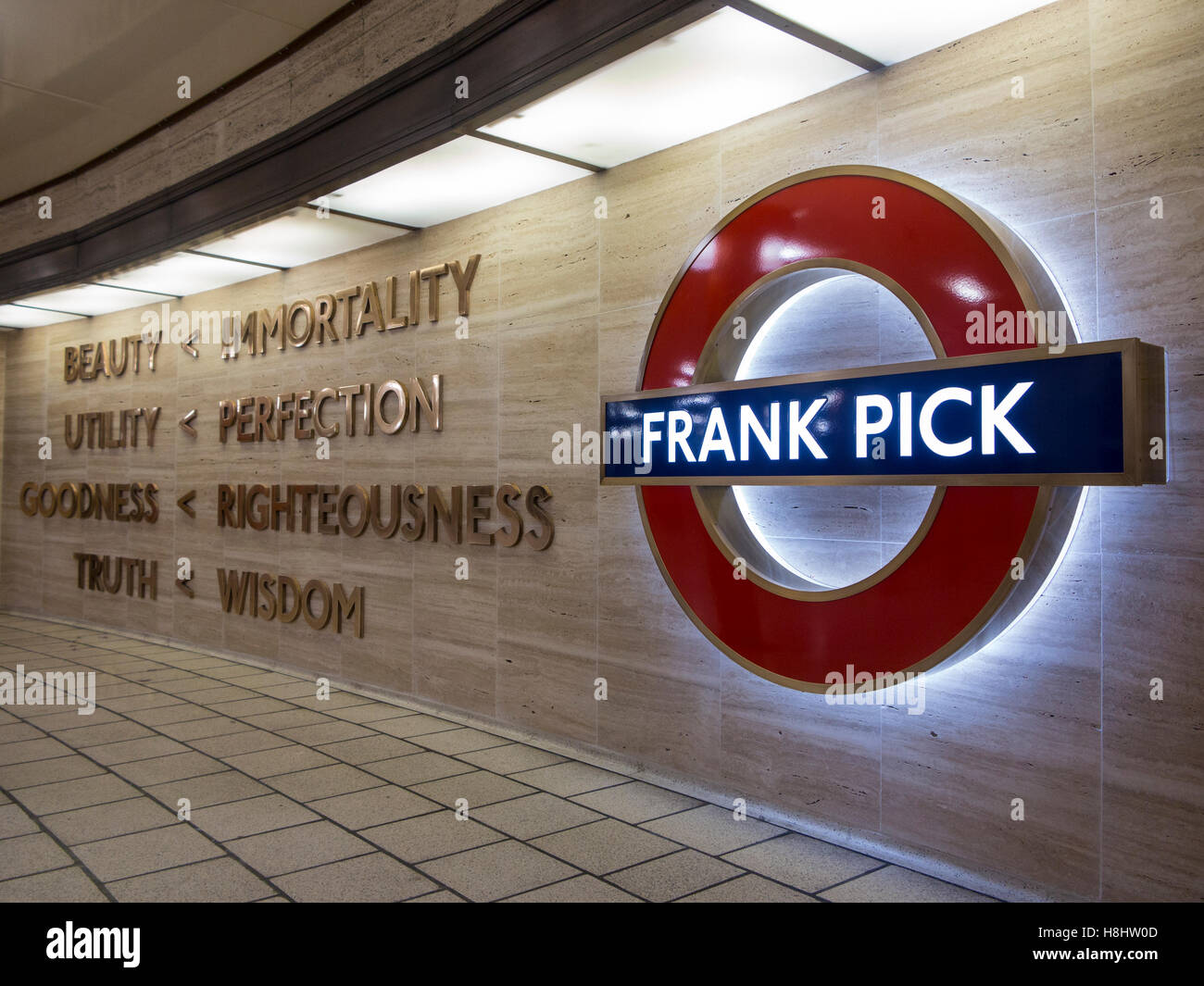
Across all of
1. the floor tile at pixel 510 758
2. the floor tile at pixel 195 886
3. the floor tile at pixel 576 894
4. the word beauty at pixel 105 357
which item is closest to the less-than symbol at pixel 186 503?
the word beauty at pixel 105 357

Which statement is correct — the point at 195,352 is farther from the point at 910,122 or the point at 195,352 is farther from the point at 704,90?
the point at 910,122

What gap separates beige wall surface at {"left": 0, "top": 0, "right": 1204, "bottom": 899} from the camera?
8.63 ft

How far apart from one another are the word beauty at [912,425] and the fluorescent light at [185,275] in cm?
374

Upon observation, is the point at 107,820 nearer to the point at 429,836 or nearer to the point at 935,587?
the point at 429,836

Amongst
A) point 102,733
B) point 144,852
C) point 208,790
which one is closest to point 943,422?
point 144,852

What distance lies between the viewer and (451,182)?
4.58m

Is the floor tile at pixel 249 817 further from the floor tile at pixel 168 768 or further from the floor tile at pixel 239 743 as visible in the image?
the floor tile at pixel 239 743

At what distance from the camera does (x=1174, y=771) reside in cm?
256

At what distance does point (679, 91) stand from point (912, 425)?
5.23 ft

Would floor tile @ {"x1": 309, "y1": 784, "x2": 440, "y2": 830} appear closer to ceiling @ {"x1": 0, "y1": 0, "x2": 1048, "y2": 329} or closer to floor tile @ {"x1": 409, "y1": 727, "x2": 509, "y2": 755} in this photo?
floor tile @ {"x1": 409, "y1": 727, "x2": 509, "y2": 755}

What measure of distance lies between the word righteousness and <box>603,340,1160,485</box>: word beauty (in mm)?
916

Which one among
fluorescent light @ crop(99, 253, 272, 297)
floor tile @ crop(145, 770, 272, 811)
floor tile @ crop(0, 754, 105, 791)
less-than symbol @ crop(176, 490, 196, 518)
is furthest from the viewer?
less-than symbol @ crop(176, 490, 196, 518)

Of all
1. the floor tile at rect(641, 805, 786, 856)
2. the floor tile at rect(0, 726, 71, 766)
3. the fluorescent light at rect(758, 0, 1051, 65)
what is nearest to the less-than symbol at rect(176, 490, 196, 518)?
the floor tile at rect(0, 726, 71, 766)

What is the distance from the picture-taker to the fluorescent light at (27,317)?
8070 millimetres
